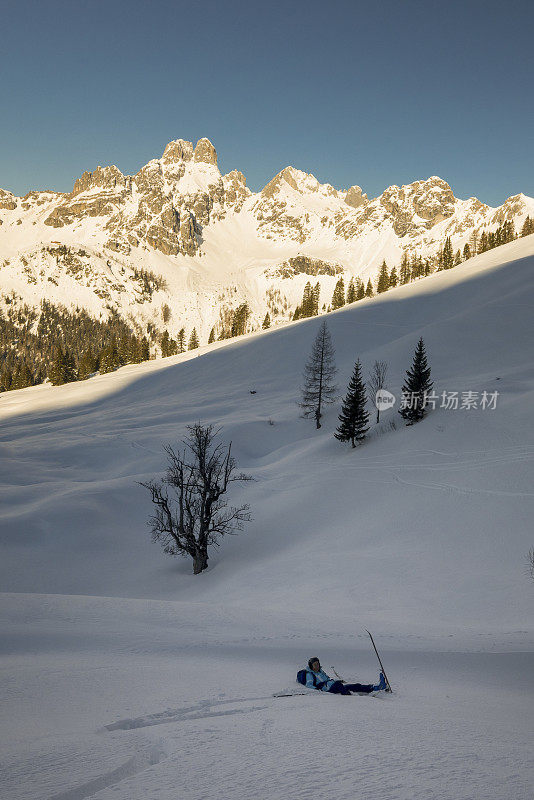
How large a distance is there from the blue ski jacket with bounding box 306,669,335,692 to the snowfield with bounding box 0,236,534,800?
45cm

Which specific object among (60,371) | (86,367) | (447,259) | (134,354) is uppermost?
(447,259)

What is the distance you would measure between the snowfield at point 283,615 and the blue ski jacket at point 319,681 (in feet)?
1.49

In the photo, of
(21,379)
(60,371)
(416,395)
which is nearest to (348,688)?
(416,395)

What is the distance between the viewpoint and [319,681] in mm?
7348

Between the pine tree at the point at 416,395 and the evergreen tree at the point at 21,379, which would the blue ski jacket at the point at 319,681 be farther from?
the evergreen tree at the point at 21,379

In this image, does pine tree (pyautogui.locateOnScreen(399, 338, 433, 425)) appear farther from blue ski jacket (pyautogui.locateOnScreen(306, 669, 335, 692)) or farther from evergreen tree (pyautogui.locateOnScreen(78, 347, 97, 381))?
evergreen tree (pyautogui.locateOnScreen(78, 347, 97, 381))

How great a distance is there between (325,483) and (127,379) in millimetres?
58261

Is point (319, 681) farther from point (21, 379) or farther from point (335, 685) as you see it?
point (21, 379)

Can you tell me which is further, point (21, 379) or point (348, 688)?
point (21, 379)

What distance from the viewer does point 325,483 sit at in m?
29.7

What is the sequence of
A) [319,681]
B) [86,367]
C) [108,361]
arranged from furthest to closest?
1. [108,361]
2. [86,367]
3. [319,681]

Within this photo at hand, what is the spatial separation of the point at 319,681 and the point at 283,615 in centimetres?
585

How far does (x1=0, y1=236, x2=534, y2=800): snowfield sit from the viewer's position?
3.79 metres

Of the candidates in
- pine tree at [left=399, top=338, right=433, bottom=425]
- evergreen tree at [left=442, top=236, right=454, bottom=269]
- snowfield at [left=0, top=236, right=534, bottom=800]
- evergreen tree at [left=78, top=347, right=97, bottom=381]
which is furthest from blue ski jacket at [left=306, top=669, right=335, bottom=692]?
evergreen tree at [left=442, top=236, right=454, bottom=269]
